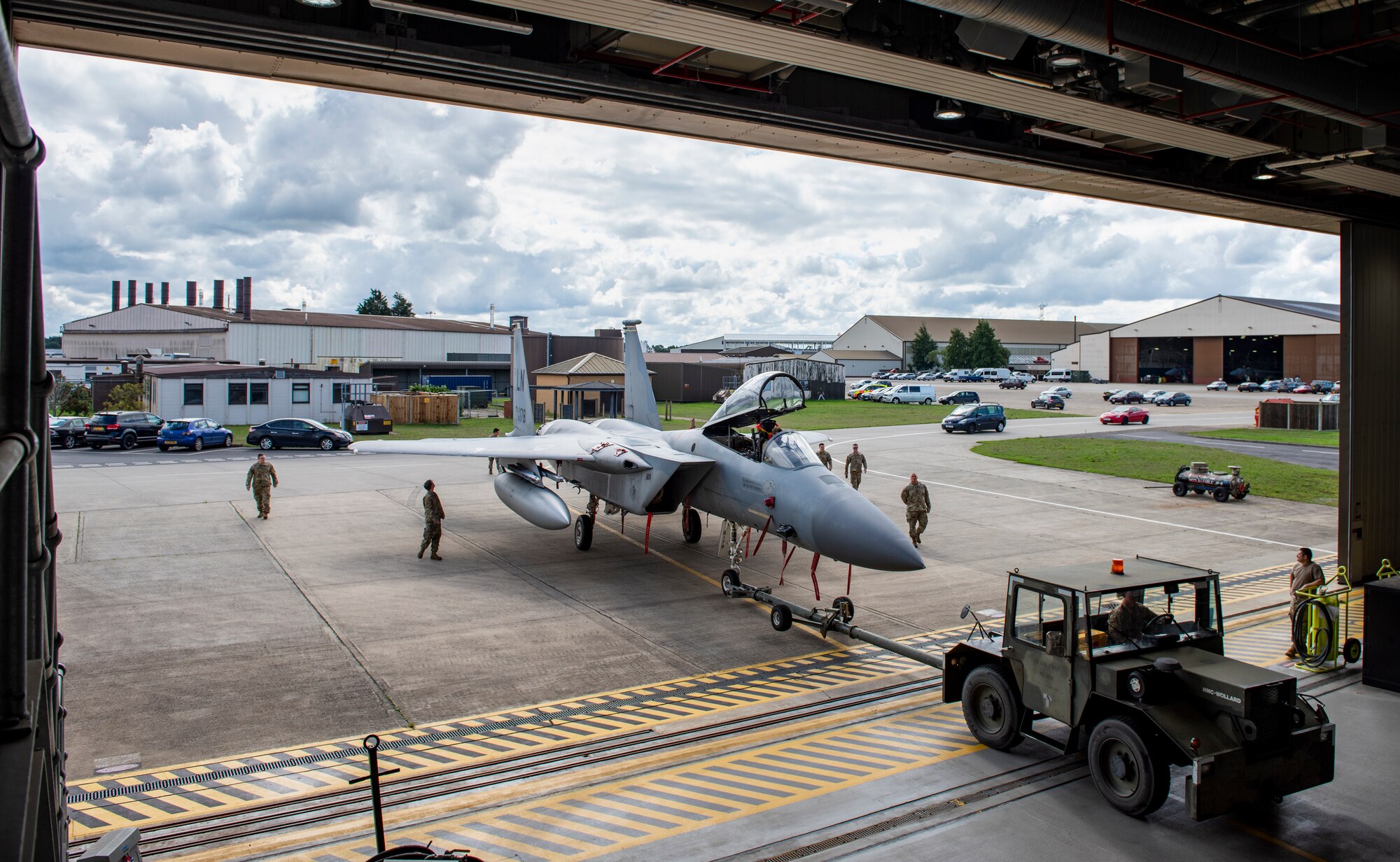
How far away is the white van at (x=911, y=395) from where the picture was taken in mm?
60000

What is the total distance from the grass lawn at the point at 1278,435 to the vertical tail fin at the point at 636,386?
30215 millimetres

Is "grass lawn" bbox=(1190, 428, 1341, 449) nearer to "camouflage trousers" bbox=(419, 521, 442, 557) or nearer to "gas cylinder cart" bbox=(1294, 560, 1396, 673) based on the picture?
"gas cylinder cart" bbox=(1294, 560, 1396, 673)

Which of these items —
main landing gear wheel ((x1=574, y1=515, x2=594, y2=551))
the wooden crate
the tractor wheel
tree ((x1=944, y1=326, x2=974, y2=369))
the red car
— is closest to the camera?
the tractor wheel

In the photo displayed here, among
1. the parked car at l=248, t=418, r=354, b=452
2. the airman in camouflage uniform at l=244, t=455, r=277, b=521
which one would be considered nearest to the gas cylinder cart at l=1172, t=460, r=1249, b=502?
the airman in camouflage uniform at l=244, t=455, r=277, b=521

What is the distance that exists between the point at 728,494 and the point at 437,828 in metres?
8.45

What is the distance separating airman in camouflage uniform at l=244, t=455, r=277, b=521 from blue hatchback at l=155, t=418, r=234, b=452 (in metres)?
16.6

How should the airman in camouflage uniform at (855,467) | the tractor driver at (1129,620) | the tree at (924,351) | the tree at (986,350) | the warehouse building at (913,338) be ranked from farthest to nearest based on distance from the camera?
the warehouse building at (913,338)
the tree at (924,351)
the tree at (986,350)
the airman in camouflage uniform at (855,467)
the tractor driver at (1129,620)

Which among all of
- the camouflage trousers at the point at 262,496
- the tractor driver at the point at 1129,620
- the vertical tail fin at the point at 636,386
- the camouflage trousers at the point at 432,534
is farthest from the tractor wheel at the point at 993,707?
the camouflage trousers at the point at 262,496

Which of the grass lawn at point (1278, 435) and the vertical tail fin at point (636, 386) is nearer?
the vertical tail fin at point (636, 386)

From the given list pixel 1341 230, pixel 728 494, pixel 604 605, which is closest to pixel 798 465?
pixel 728 494

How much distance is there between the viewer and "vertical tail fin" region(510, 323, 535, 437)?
872 inches

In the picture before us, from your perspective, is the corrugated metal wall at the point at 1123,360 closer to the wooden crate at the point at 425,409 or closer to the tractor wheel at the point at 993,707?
the wooden crate at the point at 425,409

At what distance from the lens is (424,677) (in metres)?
10.6

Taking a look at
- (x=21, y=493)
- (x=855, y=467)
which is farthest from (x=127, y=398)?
(x=21, y=493)
